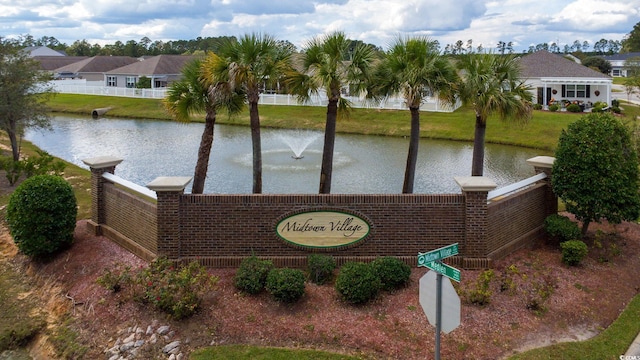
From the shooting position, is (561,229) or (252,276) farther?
(561,229)

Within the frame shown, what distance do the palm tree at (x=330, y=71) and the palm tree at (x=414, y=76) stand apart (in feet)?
1.68

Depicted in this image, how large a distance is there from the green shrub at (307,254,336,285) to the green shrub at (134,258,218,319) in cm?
183

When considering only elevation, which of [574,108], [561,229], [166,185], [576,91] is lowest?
[561,229]

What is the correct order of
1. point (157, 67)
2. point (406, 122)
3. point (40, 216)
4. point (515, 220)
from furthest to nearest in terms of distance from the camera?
point (157, 67) < point (406, 122) < point (515, 220) < point (40, 216)

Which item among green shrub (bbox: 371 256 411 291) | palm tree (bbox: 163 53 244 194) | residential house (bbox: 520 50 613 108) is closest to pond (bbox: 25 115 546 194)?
palm tree (bbox: 163 53 244 194)

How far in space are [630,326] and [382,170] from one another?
15107mm

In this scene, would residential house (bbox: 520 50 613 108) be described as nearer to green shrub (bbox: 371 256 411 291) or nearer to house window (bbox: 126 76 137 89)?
green shrub (bbox: 371 256 411 291)

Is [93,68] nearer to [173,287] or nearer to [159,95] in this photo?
[159,95]

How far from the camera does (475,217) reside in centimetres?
1114

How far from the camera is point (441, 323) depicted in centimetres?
664

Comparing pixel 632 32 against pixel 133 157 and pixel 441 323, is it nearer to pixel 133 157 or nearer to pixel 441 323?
pixel 133 157

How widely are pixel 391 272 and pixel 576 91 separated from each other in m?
39.9

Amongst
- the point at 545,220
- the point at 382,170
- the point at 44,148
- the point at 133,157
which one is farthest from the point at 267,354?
the point at 44,148

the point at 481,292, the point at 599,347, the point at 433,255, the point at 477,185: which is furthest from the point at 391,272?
the point at 433,255
